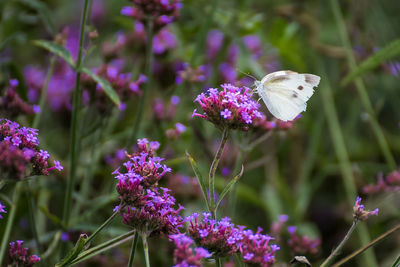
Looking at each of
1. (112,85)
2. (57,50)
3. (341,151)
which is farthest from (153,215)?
(341,151)

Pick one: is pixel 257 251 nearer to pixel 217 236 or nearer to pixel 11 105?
pixel 217 236

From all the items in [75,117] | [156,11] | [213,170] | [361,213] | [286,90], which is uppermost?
[156,11]

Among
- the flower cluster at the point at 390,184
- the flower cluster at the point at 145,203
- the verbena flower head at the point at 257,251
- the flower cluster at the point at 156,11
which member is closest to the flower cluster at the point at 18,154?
the flower cluster at the point at 145,203

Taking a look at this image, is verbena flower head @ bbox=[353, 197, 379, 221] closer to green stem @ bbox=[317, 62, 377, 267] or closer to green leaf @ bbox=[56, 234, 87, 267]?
green leaf @ bbox=[56, 234, 87, 267]

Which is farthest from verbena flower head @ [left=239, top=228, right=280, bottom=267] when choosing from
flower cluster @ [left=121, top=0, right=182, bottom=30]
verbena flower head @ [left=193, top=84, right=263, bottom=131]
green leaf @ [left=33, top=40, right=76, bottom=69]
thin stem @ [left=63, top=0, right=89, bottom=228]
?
flower cluster @ [left=121, top=0, right=182, bottom=30]

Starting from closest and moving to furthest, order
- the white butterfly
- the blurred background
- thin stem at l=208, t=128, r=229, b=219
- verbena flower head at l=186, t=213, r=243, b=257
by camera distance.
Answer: verbena flower head at l=186, t=213, r=243, b=257 < thin stem at l=208, t=128, r=229, b=219 < the white butterfly < the blurred background

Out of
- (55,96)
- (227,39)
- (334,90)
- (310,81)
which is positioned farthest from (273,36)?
(55,96)
